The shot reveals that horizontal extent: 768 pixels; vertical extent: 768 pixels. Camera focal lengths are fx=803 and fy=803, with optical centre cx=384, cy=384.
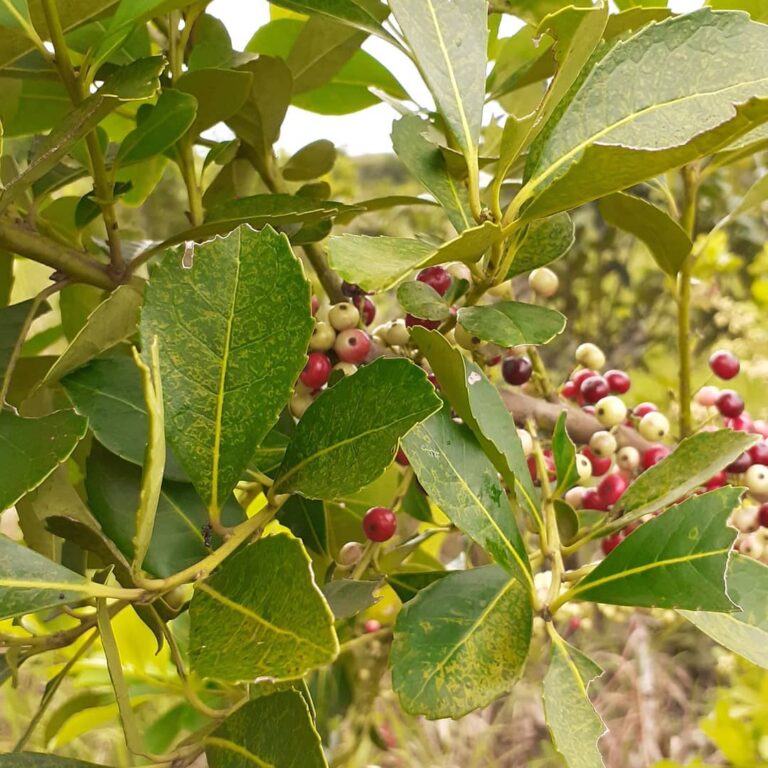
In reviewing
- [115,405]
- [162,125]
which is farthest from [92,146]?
[115,405]

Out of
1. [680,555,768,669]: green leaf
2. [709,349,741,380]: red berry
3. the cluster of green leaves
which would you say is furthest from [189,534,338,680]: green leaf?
[709,349,741,380]: red berry

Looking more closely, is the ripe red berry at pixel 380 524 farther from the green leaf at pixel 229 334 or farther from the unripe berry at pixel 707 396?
the unripe berry at pixel 707 396

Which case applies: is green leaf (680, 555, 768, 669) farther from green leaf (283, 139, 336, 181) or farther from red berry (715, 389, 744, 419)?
green leaf (283, 139, 336, 181)

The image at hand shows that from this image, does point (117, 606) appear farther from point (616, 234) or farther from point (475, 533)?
point (616, 234)

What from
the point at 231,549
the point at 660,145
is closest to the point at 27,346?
the point at 231,549

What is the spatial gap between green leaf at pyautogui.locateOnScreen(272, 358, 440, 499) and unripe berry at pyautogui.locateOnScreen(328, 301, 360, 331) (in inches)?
6.0

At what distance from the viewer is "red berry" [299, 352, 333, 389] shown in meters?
0.44

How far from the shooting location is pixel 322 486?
0.31 metres

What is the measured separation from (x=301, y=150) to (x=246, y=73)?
0.17m

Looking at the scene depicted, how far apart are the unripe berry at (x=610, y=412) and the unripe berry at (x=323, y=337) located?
0.73 ft

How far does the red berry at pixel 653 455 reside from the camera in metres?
0.59

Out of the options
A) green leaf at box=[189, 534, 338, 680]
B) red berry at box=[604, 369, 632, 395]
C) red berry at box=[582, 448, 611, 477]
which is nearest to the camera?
green leaf at box=[189, 534, 338, 680]

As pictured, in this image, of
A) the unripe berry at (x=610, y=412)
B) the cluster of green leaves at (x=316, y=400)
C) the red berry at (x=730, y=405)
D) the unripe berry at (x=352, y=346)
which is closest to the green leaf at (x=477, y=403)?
the cluster of green leaves at (x=316, y=400)

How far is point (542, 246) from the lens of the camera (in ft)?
1.28
